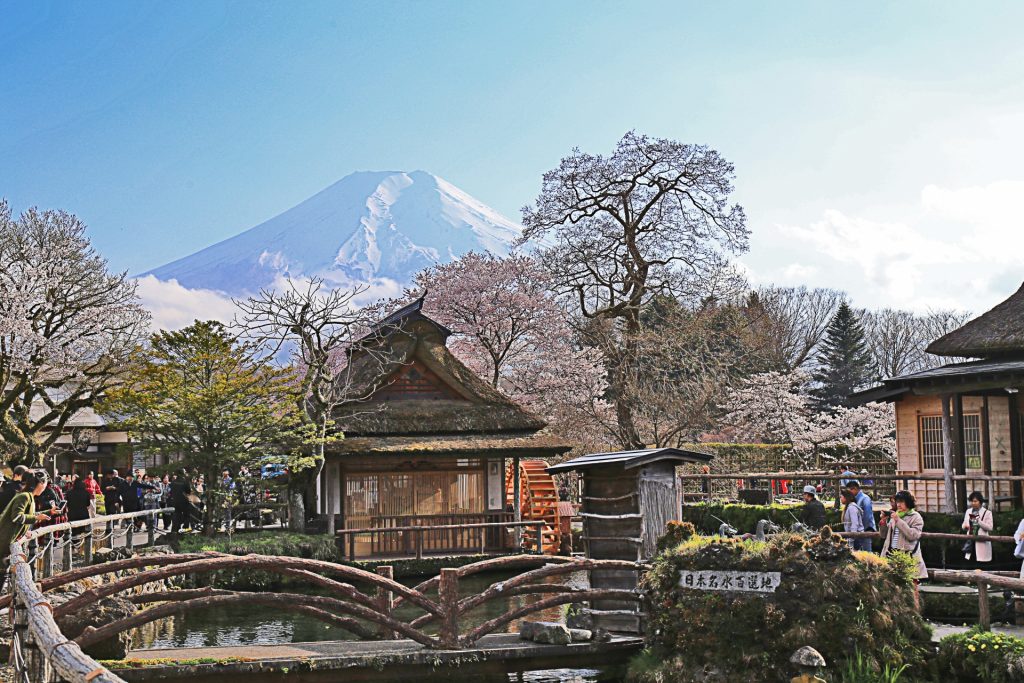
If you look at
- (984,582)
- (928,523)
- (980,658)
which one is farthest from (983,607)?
(928,523)

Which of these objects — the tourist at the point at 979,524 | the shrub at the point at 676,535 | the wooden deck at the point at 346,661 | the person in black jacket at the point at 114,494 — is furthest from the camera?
the person in black jacket at the point at 114,494

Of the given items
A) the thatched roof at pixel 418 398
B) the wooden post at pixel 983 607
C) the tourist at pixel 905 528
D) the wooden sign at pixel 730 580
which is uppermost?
the thatched roof at pixel 418 398

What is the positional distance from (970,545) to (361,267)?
15279 cm

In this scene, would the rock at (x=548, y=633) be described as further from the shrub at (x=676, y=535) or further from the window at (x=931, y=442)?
the window at (x=931, y=442)

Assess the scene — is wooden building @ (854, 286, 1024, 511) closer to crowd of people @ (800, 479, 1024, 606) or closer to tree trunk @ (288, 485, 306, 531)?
crowd of people @ (800, 479, 1024, 606)

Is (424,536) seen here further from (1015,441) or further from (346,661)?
(346,661)

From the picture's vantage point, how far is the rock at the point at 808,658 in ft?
33.5

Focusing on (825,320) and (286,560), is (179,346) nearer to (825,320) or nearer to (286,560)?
(286,560)

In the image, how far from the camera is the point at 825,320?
56438 mm

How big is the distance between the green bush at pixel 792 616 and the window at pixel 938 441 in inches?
468

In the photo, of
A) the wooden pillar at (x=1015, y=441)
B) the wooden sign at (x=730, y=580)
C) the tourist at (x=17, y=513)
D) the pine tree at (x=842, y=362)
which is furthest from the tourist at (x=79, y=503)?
the pine tree at (x=842, y=362)

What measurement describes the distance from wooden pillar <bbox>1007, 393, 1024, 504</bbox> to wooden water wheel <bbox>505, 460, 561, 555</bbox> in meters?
10.9

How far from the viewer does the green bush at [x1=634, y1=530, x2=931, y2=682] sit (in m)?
10.9

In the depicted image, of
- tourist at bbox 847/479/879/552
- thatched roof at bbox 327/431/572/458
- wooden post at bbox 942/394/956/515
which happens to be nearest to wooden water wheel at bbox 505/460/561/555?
thatched roof at bbox 327/431/572/458
